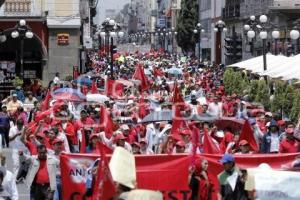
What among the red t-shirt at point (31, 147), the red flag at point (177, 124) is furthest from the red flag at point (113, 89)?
the red t-shirt at point (31, 147)

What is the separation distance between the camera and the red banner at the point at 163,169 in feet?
39.0

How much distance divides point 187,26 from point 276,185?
10689 cm

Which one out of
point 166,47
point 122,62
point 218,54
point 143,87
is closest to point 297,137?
point 143,87

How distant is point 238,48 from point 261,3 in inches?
1198

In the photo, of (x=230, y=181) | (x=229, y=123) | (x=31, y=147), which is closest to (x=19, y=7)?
(x=229, y=123)

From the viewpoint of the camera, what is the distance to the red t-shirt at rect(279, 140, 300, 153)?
15.0m

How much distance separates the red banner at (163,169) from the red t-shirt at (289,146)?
2616 millimetres

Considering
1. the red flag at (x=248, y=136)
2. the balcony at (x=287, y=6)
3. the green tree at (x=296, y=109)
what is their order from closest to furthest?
1. the red flag at (x=248, y=136)
2. the green tree at (x=296, y=109)
3. the balcony at (x=287, y=6)

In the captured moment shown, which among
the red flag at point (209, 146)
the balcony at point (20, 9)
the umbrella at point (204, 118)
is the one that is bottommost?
the umbrella at point (204, 118)

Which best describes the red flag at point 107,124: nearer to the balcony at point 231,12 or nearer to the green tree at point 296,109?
the green tree at point 296,109

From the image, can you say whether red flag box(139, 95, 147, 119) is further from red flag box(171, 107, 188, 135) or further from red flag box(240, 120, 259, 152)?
red flag box(240, 120, 259, 152)

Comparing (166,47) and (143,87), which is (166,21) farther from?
(143,87)

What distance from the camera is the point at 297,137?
1588 cm

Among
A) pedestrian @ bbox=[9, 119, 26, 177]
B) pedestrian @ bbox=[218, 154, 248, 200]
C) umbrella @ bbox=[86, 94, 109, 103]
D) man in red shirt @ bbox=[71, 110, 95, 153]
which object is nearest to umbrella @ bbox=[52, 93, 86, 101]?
umbrella @ bbox=[86, 94, 109, 103]
